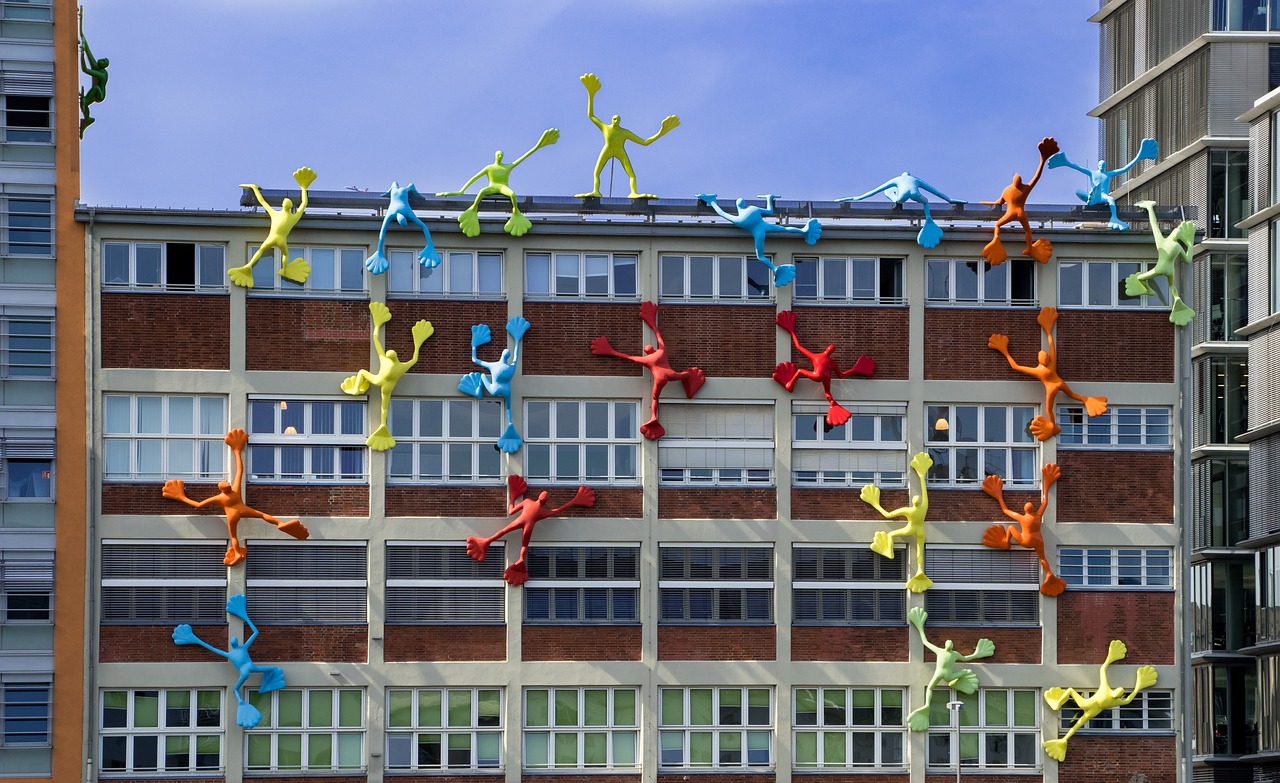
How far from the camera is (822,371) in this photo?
54.6 metres

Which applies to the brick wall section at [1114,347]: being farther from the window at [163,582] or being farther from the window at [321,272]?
the window at [163,582]

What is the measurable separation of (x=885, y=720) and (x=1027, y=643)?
3.88m

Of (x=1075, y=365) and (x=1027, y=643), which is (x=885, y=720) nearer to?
(x=1027, y=643)

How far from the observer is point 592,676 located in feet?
176

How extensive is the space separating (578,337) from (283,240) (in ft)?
24.2

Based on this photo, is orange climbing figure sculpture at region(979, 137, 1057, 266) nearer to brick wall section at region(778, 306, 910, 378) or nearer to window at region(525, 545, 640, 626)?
brick wall section at region(778, 306, 910, 378)

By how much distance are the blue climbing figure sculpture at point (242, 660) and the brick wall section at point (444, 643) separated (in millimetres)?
2693

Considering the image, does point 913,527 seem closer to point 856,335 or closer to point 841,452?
point 841,452

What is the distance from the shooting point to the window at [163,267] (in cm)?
5403

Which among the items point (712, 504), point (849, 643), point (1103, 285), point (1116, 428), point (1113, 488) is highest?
point (1103, 285)

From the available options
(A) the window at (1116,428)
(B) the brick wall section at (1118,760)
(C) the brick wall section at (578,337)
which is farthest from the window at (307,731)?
(A) the window at (1116,428)

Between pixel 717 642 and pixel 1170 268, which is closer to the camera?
pixel 717 642

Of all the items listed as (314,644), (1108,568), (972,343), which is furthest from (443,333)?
(1108,568)

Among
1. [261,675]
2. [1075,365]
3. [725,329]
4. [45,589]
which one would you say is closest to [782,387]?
[725,329]
